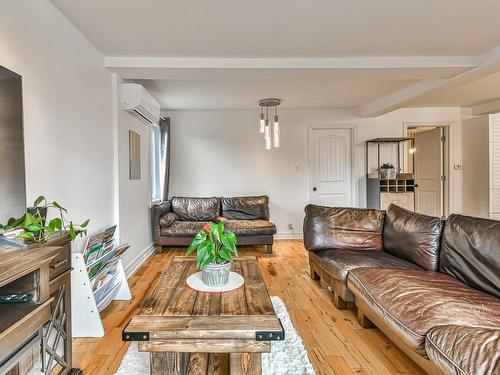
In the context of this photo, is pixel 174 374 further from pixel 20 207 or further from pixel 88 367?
pixel 20 207

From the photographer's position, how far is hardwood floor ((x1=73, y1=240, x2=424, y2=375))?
1736mm

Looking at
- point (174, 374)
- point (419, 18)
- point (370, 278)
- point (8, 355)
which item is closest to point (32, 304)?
point (8, 355)

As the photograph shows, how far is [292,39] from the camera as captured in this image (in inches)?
99.5

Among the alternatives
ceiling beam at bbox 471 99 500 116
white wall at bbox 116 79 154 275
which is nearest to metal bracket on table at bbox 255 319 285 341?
white wall at bbox 116 79 154 275

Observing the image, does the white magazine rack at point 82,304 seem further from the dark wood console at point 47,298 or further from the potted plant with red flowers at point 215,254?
the potted plant with red flowers at point 215,254

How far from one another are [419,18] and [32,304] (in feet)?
9.90

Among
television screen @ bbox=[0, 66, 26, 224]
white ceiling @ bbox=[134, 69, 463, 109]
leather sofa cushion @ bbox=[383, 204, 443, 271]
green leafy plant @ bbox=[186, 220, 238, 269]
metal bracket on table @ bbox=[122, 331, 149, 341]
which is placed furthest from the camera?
white ceiling @ bbox=[134, 69, 463, 109]

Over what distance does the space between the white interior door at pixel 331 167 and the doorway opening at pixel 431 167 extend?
1.30 metres

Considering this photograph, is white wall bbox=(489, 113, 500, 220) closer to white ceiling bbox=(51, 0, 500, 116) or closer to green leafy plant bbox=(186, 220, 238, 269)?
white ceiling bbox=(51, 0, 500, 116)

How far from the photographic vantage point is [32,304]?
3.95 ft

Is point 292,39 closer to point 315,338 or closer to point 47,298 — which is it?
point 315,338

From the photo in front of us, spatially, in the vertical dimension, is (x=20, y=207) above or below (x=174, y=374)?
above

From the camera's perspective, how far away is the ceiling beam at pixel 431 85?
2855mm

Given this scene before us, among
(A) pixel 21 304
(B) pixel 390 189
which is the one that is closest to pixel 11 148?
(A) pixel 21 304
